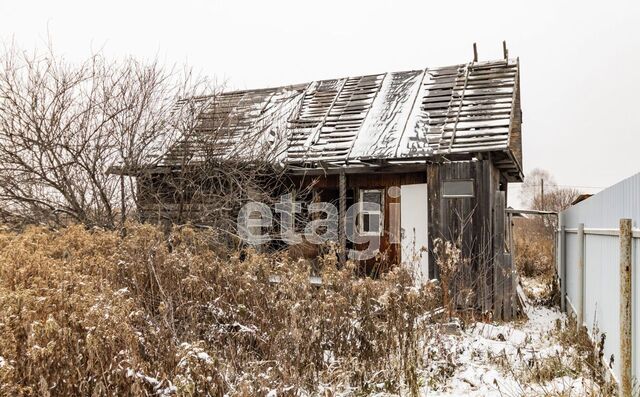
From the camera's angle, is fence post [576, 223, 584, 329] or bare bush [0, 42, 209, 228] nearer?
fence post [576, 223, 584, 329]

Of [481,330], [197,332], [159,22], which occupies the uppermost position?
[159,22]

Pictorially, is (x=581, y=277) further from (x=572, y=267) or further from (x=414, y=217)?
(x=414, y=217)

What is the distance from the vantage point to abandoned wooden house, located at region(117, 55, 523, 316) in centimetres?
911

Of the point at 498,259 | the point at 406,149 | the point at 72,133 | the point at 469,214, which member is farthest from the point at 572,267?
the point at 72,133

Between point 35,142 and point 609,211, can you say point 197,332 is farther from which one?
point 35,142

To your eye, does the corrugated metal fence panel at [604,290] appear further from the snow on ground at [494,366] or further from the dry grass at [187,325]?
the dry grass at [187,325]

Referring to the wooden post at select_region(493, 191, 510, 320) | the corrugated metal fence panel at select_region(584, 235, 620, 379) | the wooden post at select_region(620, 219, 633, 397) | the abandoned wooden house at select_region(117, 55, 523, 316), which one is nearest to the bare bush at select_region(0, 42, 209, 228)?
the abandoned wooden house at select_region(117, 55, 523, 316)

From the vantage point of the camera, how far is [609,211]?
185 inches

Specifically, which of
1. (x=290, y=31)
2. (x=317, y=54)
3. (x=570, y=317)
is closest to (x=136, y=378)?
(x=570, y=317)

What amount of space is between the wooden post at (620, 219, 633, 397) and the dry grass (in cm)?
165

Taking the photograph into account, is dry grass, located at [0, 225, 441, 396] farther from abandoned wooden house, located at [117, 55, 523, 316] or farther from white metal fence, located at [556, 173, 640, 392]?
abandoned wooden house, located at [117, 55, 523, 316]

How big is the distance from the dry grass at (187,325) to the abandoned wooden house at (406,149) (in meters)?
3.51

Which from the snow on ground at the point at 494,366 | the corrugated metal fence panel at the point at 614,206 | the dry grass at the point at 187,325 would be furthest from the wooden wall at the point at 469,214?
the dry grass at the point at 187,325

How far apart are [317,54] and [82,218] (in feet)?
149
